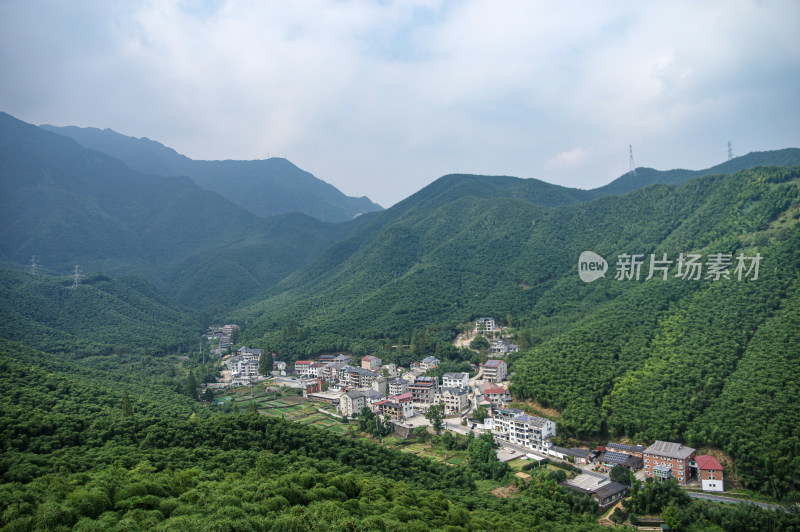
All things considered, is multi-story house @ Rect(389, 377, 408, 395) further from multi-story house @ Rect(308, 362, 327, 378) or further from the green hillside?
the green hillside

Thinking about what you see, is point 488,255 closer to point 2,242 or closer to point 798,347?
point 798,347

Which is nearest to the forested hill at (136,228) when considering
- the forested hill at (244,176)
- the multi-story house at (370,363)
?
the forested hill at (244,176)

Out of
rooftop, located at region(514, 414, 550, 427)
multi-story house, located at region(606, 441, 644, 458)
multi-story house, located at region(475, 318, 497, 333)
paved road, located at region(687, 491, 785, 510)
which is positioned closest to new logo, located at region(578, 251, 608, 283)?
multi-story house, located at region(475, 318, 497, 333)

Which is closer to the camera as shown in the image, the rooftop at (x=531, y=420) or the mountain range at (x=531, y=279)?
the mountain range at (x=531, y=279)

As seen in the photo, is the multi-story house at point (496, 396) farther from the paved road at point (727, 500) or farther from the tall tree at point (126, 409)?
the tall tree at point (126, 409)

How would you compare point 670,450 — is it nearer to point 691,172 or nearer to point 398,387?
point 398,387

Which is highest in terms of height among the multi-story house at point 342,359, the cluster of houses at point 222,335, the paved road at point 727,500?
the cluster of houses at point 222,335
